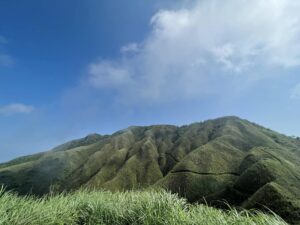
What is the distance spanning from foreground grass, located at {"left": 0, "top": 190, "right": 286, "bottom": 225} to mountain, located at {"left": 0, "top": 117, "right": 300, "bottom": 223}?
1364 inches

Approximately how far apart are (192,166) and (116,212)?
66967mm

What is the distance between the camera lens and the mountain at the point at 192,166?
5241 cm

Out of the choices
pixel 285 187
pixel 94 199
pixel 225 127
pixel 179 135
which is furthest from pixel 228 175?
pixel 94 199

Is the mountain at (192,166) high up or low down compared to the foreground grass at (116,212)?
up

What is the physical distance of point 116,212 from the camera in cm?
691

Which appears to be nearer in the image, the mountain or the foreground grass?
the foreground grass

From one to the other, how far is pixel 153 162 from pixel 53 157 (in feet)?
96.3

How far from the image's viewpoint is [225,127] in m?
91.6

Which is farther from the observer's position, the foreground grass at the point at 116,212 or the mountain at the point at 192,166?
the mountain at the point at 192,166

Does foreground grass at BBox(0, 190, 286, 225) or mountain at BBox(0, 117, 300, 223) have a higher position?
mountain at BBox(0, 117, 300, 223)

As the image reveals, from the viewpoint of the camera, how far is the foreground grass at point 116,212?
16.6 ft

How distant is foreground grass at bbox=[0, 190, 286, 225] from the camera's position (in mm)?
5051

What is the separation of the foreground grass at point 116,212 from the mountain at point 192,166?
34638 mm

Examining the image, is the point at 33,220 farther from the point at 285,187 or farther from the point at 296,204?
the point at 285,187
